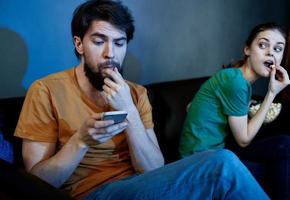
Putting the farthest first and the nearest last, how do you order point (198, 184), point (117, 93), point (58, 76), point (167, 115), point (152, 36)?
point (152, 36) < point (167, 115) < point (58, 76) < point (117, 93) < point (198, 184)

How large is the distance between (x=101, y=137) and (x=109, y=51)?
0.30m

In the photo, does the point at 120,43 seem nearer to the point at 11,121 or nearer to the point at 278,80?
the point at 11,121

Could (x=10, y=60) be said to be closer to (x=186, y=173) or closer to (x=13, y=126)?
(x=13, y=126)

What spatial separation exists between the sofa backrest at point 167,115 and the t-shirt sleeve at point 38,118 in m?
0.64

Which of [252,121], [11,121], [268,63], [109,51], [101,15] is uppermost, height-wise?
[101,15]

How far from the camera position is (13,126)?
1308 mm

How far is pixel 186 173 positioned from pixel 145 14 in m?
1.18

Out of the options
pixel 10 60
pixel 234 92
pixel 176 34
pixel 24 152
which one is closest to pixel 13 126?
pixel 24 152

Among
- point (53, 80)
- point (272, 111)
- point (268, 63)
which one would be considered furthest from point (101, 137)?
point (272, 111)

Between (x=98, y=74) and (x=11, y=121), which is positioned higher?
(x=98, y=74)

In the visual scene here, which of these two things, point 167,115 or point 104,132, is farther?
point 167,115

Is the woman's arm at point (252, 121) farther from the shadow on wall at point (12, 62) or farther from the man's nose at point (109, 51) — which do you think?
the shadow on wall at point (12, 62)

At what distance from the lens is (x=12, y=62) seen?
1.54 m

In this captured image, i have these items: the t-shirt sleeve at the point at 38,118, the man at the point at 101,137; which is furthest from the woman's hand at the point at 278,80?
the t-shirt sleeve at the point at 38,118
